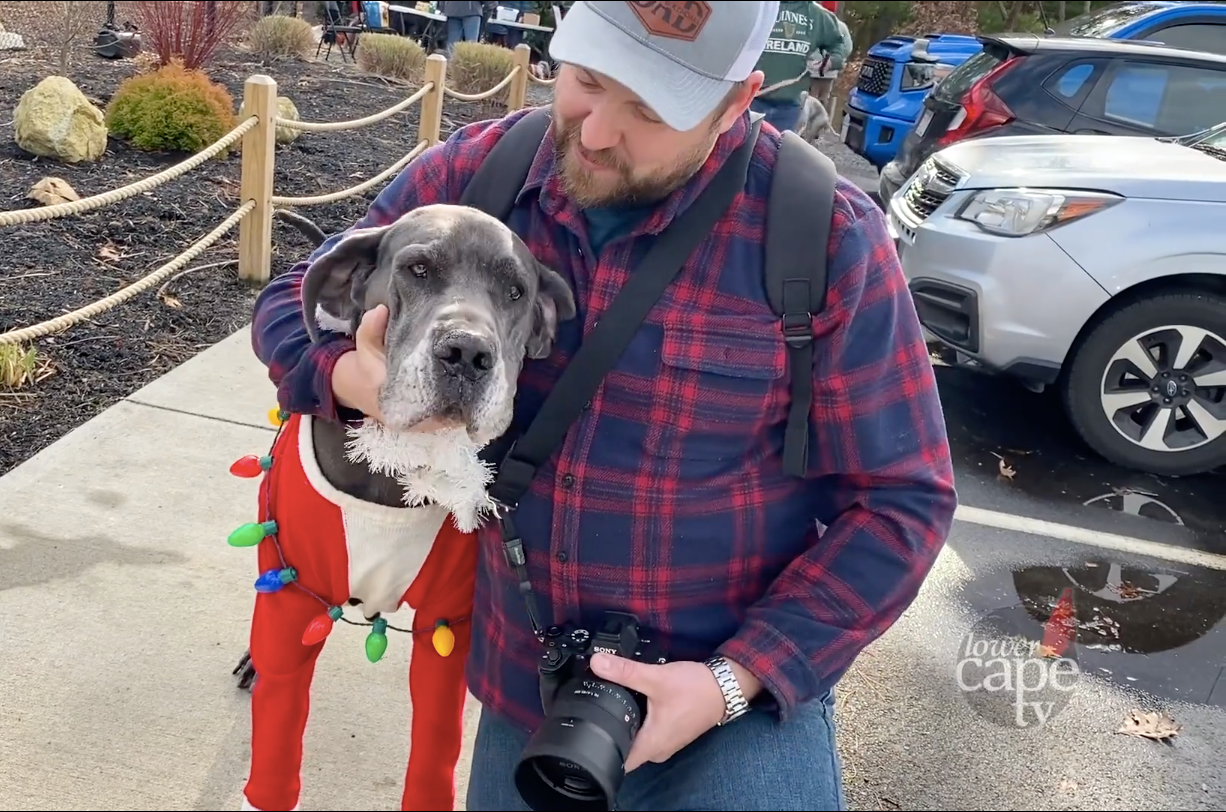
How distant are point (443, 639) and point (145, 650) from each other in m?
1.20

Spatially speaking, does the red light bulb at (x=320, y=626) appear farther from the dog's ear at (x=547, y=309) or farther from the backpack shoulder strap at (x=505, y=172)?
the backpack shoulder strap at (x=505, y=172)

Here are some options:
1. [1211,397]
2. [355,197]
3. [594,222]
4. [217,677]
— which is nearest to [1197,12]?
[1211,397]

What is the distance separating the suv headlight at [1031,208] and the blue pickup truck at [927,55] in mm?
3942

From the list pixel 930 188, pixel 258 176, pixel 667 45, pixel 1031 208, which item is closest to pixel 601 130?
pixel 667 45

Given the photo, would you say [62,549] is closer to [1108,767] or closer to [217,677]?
[217,677]

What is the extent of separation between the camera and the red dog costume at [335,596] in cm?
218

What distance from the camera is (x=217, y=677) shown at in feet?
9.68

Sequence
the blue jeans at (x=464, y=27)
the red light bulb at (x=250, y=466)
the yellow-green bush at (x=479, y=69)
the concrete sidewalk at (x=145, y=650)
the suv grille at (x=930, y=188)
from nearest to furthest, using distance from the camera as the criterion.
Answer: the red light bulb at (x=250, y=466) < the concrete sidewalk at (x=145, y=650) < the suv grille at (x=930, y=188) < the yellow-green bush at (x=479, y=69) < the blue jeans at (x=464, y=27)

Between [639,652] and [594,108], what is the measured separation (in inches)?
40.4

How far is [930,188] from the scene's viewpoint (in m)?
6.02

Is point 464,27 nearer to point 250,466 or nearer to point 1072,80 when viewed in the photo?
point 1072,80

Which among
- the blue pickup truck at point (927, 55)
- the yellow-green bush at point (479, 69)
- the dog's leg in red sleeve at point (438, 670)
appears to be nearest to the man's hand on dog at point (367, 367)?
the dog's leg in red sleeve at point (438, 670)

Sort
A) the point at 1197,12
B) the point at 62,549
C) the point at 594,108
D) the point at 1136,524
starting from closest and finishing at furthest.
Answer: the point at 594,108 → the point at 62,549 → the point at 1136,524 → the point at 1197,12

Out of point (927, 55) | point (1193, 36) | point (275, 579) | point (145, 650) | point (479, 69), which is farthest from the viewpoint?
point (479, 69)
